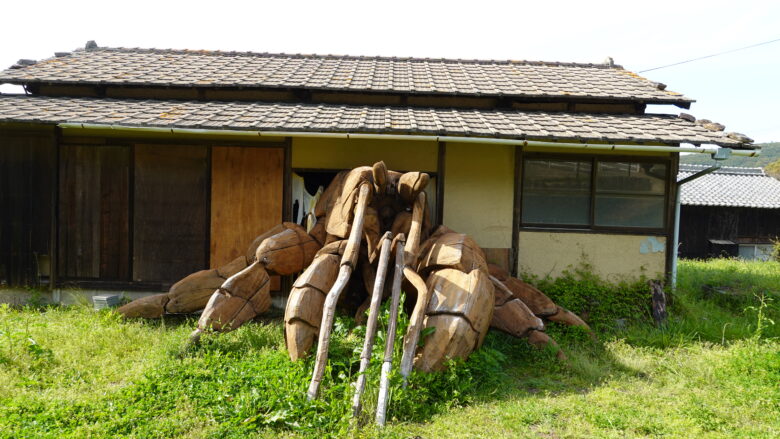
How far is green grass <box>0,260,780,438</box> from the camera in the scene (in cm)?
349

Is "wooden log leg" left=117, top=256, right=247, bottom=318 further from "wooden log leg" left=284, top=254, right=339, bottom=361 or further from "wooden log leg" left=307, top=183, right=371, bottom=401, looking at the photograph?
"wooden log leg" left=307, top=183, right=371, bottom=401

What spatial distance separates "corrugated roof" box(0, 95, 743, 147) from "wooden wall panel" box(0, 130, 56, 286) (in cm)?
49

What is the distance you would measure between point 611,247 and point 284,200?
15.1 feet

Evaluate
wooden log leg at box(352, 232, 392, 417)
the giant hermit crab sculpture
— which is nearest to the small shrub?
the giant hermit crab sculpture

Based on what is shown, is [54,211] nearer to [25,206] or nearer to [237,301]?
[25,206]

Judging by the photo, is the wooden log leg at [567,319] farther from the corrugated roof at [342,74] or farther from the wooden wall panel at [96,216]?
the wooden wall panel at [96,216]

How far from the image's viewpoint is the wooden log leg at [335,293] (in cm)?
362

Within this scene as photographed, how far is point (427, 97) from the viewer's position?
25.1ft

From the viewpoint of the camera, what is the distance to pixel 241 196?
22.4ft

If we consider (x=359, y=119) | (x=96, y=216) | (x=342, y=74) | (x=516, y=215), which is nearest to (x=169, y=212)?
(x=96, y=216)

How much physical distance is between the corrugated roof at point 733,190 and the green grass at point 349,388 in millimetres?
15661

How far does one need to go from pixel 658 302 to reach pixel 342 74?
6.20 meters

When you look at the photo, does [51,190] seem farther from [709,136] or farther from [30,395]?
[709,136]

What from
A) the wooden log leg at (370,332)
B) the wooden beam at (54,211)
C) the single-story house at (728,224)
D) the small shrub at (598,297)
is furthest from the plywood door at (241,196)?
the single-story house at (728,224)
